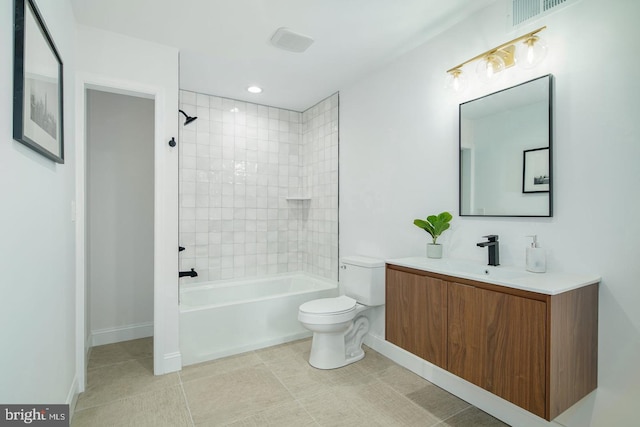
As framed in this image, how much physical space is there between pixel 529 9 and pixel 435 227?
1.37 meters

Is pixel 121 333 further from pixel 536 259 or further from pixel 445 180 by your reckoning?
pixel 536 259

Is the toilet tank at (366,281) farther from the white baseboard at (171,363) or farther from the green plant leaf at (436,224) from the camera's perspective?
the white baseboard at (171,363)

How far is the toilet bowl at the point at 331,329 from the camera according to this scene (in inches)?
98.9

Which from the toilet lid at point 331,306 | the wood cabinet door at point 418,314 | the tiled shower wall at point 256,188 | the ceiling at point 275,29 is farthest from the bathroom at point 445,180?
the tiled shower wall at point 256,188

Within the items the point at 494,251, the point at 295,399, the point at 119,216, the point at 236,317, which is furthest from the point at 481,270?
the point at 119,216

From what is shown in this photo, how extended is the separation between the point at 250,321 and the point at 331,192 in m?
1.55

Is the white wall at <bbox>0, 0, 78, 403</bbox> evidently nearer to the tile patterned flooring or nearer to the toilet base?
the tile patterned flooring

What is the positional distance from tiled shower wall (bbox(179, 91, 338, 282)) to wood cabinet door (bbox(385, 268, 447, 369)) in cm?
136

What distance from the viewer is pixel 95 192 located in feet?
10.3

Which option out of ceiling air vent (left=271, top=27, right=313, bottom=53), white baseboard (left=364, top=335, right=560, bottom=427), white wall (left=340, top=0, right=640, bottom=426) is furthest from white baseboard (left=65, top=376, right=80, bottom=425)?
ceiling air vent (left=271, top=27, right=313, bottom=53)

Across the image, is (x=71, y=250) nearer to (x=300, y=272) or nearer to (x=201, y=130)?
(x=201, y=130)

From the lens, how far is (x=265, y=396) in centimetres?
219

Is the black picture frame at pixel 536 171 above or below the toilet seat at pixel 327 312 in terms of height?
above

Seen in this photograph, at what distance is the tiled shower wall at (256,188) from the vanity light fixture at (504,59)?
148cm
